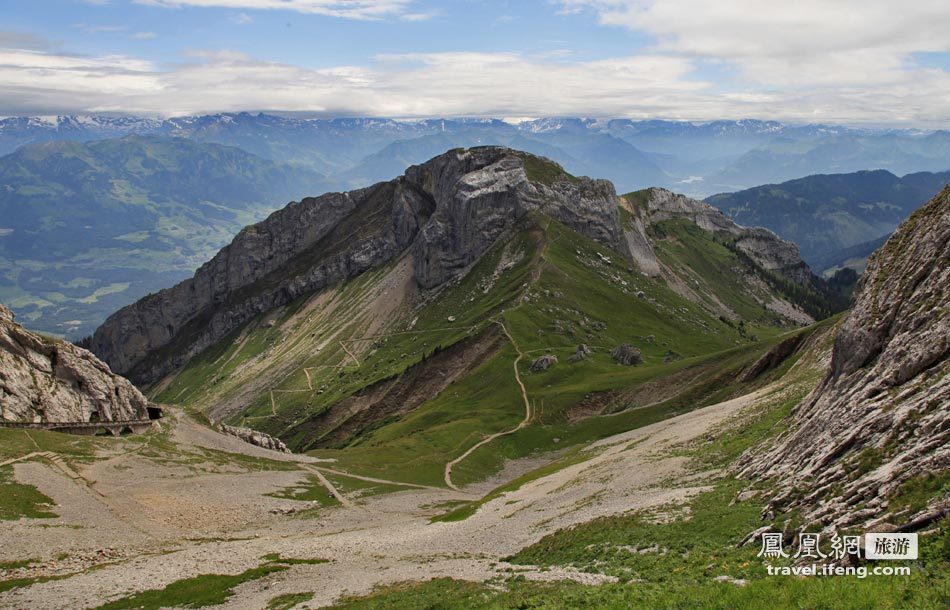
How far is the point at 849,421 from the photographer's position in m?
42.0

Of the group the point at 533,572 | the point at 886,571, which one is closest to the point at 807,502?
the point at 886,571

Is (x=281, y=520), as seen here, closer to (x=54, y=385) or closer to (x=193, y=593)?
(x=193, y=593)

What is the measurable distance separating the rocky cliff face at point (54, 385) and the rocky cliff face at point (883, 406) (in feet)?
377

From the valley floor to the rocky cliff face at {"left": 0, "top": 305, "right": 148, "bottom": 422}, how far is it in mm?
14893

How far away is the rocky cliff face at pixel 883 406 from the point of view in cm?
3100

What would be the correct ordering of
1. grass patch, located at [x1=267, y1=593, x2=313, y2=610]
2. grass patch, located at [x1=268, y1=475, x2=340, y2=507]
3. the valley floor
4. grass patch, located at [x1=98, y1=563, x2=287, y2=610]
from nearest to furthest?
grass patch, located at [x1=267, y1=593, x2=313, y2=610] → grass patch, located at [x1=98, y1=563, x2=287, y2=610] → the valley floor → grass patch, located at [x1=268, y1=475, x2=340, y2=507]

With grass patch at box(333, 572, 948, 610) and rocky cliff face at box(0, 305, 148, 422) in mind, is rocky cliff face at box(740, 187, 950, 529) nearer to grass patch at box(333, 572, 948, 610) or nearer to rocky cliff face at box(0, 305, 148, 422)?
grass patch at box(333, 572, 948, 610)

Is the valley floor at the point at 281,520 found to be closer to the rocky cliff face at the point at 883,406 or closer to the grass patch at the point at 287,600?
the grass patch at the point at 287,600

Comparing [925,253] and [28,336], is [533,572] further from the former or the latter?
[28,336]

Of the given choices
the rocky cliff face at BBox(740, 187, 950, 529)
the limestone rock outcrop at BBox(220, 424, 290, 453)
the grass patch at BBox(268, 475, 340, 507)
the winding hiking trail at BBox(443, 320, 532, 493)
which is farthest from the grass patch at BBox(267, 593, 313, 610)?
the limestone rock outcrop at BBox(220, 424, 290, 453)

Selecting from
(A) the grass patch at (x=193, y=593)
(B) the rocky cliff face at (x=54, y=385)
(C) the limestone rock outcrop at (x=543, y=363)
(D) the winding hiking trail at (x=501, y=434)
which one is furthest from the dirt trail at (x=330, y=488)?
(C) the limestone rock outcrop at (x=543, y=363)

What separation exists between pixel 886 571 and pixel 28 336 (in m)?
140

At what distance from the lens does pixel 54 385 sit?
401 feet

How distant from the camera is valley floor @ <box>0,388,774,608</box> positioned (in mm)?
52250
